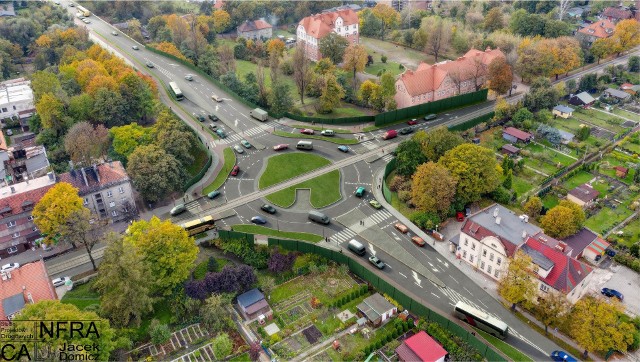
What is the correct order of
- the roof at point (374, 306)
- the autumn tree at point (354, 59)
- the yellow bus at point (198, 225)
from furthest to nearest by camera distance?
the autumn tree at point (354, 59), the yellow bus at point (198, 225), the roof at point (374, 306)

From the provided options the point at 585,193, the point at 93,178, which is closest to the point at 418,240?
the point at 585,193

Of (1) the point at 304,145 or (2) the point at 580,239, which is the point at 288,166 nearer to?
(1) the point at 304,145

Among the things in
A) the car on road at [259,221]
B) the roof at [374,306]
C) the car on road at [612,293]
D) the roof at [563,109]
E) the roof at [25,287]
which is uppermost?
the roof at [25,287]

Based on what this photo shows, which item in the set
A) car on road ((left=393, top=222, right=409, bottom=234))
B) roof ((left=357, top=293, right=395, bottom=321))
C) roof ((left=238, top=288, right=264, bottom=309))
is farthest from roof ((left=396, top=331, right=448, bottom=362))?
car on road ((left=393, top=222, right=409, bottom=234))

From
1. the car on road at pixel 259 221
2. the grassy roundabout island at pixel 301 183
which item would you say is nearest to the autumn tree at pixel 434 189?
the grassy roundabout island at pixel 301 183

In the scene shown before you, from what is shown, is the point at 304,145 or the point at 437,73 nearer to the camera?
the point at 304,145

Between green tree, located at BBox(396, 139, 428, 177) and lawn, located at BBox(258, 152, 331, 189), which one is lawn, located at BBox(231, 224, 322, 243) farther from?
green tree, located at BBox(396, 139, 428, 177)

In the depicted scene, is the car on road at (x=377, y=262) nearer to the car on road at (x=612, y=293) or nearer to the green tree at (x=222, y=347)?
the green tree at (x=222, y=347)

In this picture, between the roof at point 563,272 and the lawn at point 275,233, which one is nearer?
the roof at point 563,272
